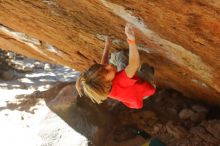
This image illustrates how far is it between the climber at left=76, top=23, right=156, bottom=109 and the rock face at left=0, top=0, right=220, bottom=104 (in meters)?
0.29

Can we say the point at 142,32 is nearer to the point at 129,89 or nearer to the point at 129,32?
the point at 129,32

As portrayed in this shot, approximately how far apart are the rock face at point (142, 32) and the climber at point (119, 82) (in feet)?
0.94

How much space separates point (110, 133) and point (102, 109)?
0.46 metres

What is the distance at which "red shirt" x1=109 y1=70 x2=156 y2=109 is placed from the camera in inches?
136

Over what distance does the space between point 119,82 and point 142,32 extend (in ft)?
1.72

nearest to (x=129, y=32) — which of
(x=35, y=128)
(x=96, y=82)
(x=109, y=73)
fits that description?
(x=109, y=73)

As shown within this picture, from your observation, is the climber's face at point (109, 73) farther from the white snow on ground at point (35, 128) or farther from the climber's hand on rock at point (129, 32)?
the white snow on ground at point (35, 128)

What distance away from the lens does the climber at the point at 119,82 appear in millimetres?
3309

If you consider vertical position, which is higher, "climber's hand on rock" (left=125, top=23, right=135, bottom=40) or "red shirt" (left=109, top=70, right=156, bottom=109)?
"climber's hand on rock" (left=125, top=23, right=135, bottom=40)

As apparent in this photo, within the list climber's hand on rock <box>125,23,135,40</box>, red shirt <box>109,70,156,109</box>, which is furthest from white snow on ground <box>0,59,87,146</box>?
climber's hand on rock <box>125,23,135,40</box>

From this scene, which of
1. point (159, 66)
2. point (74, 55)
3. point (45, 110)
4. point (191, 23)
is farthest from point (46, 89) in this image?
point (191, 23)

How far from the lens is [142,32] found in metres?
3.59

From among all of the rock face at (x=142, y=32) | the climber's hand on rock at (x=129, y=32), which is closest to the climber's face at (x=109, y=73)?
the climber's hand on rock at (x=129, y=32)

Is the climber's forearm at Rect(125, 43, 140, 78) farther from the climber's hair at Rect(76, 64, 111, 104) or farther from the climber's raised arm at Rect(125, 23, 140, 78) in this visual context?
the climber's hair at Rect(76, 64, 111, 104)
